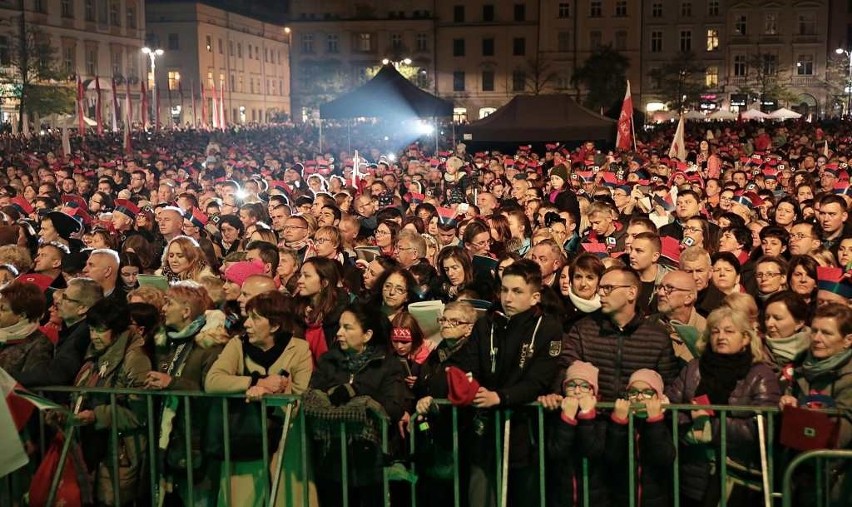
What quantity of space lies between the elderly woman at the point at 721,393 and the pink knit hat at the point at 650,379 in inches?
6.6

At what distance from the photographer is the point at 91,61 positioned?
232 ft

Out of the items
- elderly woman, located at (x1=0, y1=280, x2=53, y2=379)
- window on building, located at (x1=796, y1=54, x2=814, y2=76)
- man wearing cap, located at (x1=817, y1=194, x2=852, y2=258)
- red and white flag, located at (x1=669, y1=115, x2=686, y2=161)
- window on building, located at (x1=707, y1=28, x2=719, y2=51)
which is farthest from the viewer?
window on building, located at (x1=707, y1=28, x2=719, y2=51)

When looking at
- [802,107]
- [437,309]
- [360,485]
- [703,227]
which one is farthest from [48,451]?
[802,107]

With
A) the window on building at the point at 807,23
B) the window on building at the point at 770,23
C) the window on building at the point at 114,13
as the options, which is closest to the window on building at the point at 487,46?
the window on building at the point at 770,23

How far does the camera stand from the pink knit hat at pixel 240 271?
751 centimetres

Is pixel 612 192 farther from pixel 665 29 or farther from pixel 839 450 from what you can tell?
pixel 665 29

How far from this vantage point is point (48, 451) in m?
5.68

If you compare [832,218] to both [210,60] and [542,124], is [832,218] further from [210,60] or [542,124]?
[210,60]

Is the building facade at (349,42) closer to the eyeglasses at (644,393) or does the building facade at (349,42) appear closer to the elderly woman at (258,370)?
the elderly woman at (258,370)

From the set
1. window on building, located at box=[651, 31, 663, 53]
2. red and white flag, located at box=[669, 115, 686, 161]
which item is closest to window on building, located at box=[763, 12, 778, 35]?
window on building, located at box=[651, 31, 663, 53]

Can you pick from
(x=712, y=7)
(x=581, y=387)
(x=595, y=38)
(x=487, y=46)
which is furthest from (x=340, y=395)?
(x=487, y=46)

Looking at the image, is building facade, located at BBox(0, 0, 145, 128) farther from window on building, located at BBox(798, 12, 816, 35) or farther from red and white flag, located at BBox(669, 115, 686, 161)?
window on building, located at BBox(798, 12, 816, 35)

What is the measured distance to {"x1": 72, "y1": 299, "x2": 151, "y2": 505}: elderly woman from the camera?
5.73 metres

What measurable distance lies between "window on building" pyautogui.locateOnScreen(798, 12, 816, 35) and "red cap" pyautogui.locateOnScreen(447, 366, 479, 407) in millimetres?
85976
